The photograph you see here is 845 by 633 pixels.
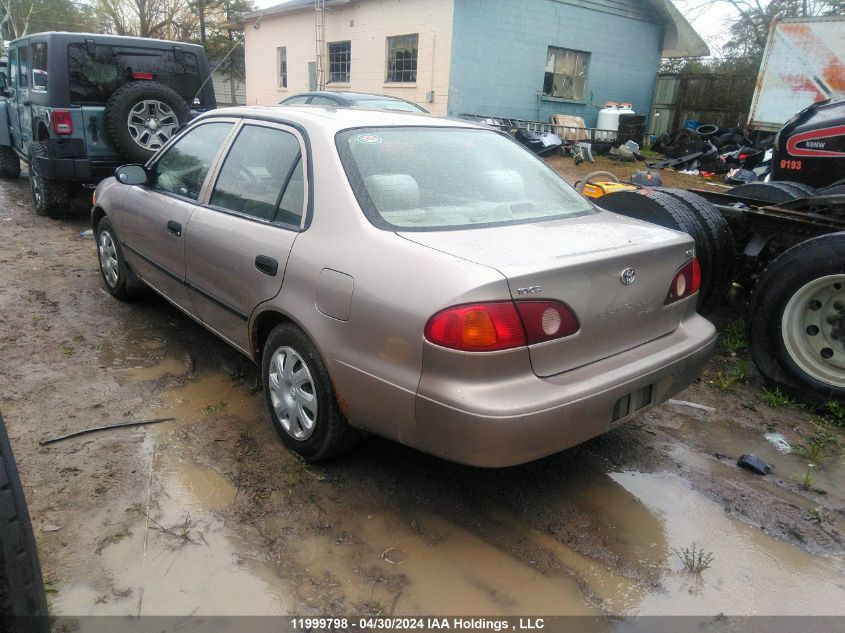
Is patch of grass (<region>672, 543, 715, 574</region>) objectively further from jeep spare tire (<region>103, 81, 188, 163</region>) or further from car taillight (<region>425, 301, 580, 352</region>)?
jeep spare tire (<region>103, 81, 188, 163</region>)

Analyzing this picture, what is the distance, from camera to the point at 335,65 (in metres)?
19.9

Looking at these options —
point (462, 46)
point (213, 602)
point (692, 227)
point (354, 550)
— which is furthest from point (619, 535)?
point (462, 46)

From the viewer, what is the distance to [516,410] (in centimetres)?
235

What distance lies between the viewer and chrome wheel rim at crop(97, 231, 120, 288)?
518 cm

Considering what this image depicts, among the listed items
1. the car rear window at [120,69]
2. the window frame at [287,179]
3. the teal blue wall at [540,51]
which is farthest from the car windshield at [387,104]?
the window frame at [287,179]

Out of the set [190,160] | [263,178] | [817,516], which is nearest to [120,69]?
[190,160]

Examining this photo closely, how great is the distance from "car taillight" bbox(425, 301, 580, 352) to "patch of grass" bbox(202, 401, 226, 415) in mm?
1856

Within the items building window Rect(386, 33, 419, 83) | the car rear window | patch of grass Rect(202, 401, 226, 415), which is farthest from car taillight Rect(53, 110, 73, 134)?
building window Rect(386, 33, 419, 83)

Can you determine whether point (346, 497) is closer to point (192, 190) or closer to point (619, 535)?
point (619, 535)

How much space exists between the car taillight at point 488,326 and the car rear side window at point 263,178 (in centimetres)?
107

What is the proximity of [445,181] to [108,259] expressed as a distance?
136 inches

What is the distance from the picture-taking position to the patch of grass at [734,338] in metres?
4.71

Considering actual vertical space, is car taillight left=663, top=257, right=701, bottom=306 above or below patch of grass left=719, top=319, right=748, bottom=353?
above

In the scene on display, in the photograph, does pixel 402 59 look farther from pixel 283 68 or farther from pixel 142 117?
pixel 142 117
